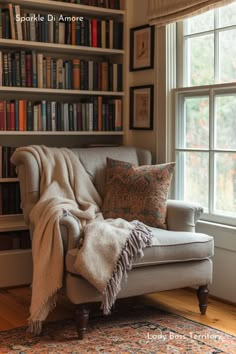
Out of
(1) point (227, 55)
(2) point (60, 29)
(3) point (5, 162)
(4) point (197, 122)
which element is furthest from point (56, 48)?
(1) point (227, 55)

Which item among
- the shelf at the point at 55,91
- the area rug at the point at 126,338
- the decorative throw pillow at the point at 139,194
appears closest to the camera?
the area rug at the point at 126,338

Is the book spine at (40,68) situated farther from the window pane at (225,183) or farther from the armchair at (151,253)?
the window pane at (225,183)

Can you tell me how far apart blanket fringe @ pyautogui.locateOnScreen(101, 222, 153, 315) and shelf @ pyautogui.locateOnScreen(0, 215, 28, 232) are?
3.83 ft

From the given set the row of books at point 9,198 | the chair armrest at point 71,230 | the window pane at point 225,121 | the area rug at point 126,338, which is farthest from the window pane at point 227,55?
the row of books at point 9,198

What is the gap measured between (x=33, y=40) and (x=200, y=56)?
3.89 ft

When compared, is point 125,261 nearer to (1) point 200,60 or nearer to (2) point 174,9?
(1) point 200,60

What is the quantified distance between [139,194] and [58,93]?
1.22 meters

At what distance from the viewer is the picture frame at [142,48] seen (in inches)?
167

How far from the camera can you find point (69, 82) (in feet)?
14.3

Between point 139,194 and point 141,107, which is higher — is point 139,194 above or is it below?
below

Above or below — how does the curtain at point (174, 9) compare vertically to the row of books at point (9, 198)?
above

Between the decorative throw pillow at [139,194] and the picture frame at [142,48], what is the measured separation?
984mm

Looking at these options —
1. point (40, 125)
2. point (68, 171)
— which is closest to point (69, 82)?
point (40, 125)

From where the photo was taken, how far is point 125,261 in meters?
3.00
